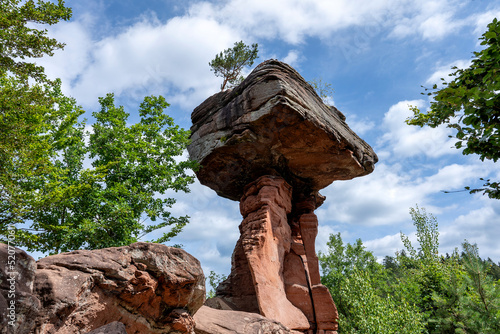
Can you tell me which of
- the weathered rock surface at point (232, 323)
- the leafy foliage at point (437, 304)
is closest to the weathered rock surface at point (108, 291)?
the weathered rock surface at point (232, 323)

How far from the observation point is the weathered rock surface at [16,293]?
3.70 metres

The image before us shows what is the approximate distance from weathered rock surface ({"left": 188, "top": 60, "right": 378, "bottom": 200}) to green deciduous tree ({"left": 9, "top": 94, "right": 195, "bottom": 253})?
149 cm

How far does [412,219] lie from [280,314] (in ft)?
73.7

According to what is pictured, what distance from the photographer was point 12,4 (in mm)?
12398

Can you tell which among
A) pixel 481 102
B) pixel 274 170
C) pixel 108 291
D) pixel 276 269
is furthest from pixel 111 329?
pixel 274 170

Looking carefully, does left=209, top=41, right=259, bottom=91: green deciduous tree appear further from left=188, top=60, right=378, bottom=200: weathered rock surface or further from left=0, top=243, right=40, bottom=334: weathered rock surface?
left=0, top=243, right=40, bottom=334: weathered rock surface

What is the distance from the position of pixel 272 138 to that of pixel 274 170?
2.05 m

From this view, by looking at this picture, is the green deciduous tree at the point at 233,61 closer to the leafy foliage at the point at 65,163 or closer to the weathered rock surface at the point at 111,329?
the leafy foliage at the point at 65,163

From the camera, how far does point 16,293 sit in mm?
3939

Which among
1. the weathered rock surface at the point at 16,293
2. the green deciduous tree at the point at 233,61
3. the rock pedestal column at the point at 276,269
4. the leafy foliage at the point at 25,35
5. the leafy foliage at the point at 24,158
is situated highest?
the green deciduous tree at the point at 233,61

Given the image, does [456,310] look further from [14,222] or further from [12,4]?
[12,4]

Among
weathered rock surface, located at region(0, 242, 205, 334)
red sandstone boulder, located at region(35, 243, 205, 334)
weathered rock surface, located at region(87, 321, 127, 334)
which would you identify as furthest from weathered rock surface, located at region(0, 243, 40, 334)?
weathered rock surface, located at region(87, 321, 127, 334)

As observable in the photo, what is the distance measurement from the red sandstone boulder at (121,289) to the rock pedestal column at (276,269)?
5.33 meters

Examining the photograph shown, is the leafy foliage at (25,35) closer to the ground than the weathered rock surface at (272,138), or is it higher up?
higher up
